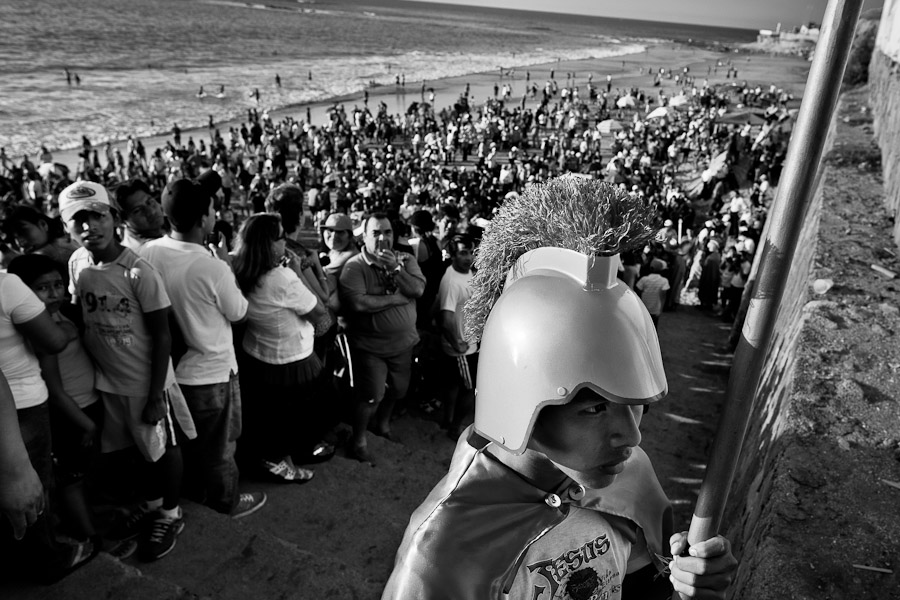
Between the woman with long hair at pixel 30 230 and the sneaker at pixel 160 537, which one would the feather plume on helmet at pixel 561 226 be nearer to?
the sneaker at pixel 160 537

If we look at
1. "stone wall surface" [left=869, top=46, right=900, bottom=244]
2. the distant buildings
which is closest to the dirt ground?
"stone wall surface" [left=869, top=46, right=900, bottom=244]

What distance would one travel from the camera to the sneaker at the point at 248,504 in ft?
12.5

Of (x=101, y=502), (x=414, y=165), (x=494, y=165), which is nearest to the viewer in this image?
(x=101, y=502)

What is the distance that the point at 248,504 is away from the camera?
3.89 meters

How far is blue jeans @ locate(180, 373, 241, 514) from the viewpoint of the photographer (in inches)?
138

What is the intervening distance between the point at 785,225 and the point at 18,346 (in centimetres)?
299

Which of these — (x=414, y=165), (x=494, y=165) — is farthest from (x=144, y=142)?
(x=494, y=165)

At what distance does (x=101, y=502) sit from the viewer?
12.2ft

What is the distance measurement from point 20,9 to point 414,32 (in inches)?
2508

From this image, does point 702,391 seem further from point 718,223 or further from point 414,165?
point 414,165

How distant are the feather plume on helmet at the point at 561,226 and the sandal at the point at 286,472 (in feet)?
9.59

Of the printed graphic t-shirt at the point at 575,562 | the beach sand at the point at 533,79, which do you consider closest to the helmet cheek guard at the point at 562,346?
the printed graphic t-shirt at the point at 575,562

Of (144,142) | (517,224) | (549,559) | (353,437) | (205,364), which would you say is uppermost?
(517,224)

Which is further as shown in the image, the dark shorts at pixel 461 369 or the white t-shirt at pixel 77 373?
the dark shorts at pixel 461 369
